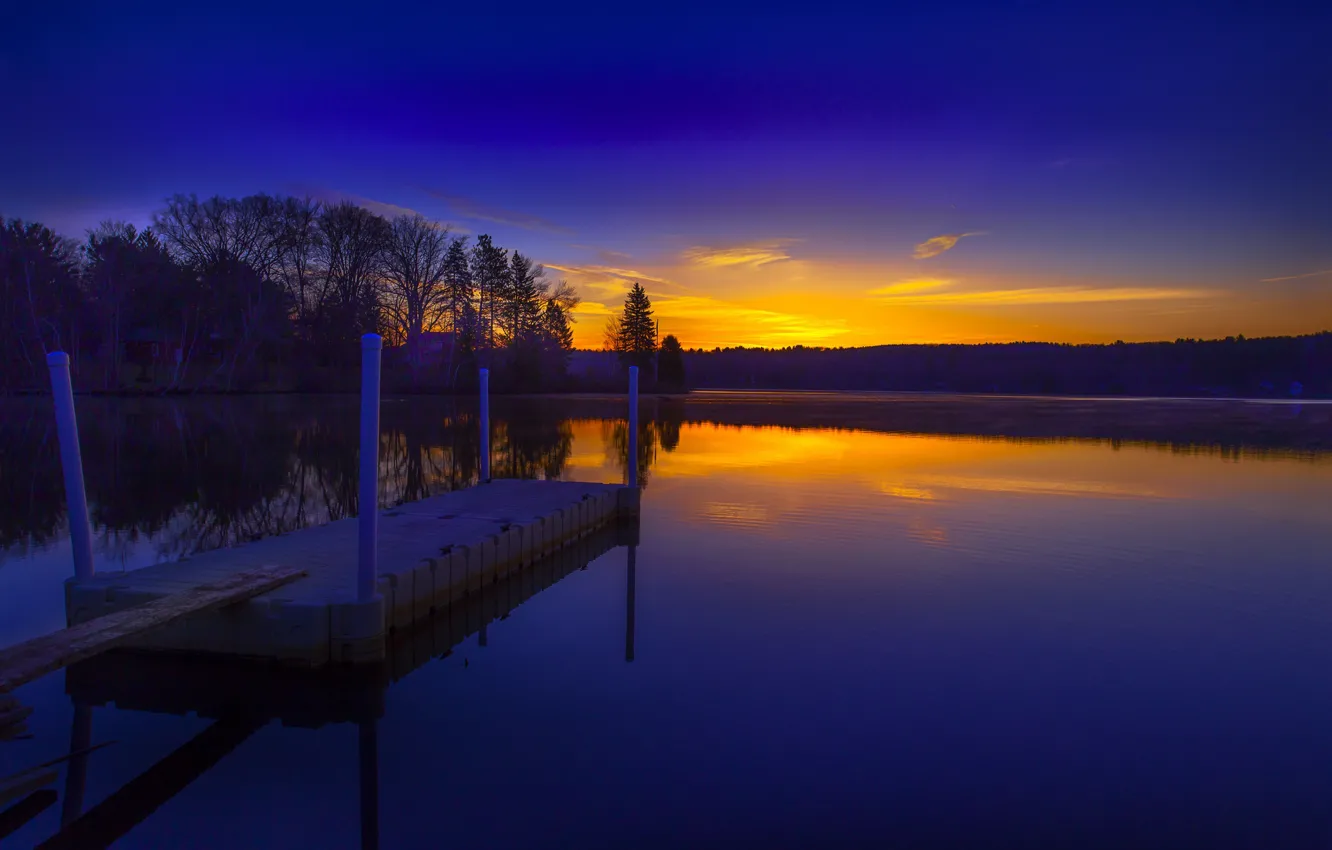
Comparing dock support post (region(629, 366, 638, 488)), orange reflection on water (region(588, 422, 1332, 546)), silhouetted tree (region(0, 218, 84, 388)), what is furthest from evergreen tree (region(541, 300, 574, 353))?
dock support post (region(629, 366, 638, 488))

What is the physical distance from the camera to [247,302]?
48812mm

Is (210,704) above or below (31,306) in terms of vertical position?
below

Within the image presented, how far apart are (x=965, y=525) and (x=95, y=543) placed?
12020 millimetres

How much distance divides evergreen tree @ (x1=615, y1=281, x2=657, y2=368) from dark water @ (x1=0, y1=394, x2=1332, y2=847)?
231 feet

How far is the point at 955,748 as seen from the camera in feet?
16.4

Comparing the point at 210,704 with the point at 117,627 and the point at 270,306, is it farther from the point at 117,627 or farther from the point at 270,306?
the point at 270,306

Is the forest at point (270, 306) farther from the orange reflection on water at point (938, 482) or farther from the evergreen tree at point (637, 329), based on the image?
the orange reflection on water at point (938, 482)

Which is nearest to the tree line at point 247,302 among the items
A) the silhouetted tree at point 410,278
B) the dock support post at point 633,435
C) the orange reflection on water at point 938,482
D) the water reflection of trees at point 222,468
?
the silhouetted tree at point 410,278

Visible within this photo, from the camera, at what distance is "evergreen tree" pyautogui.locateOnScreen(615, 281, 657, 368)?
8294cm

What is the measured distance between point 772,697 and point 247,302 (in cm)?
5162

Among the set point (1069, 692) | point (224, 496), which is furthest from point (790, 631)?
point (224, 496)

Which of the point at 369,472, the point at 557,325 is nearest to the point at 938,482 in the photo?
the point at 369,472

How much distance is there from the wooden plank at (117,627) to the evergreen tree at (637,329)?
76.9 metres

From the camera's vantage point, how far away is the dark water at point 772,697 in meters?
4.25
